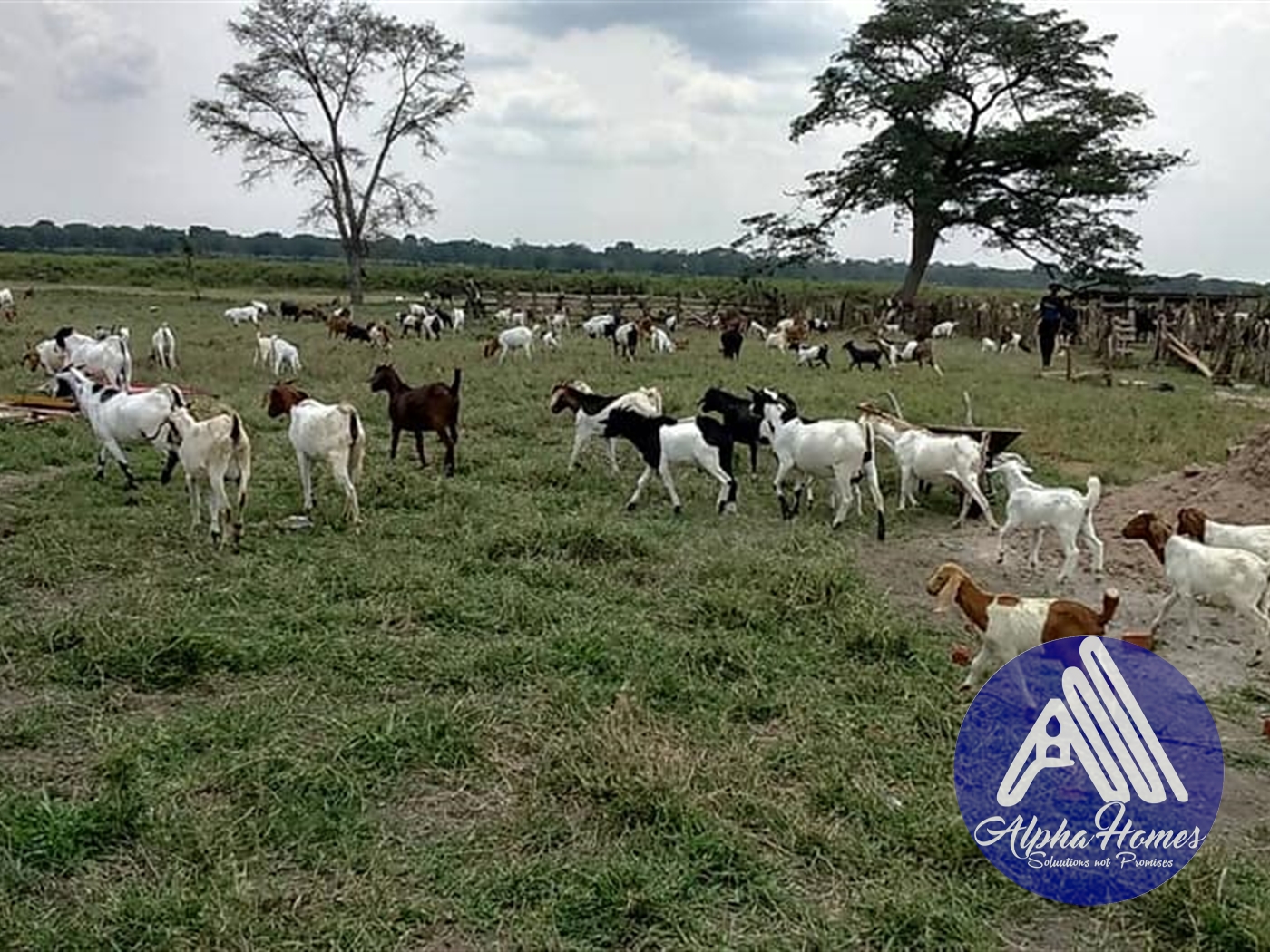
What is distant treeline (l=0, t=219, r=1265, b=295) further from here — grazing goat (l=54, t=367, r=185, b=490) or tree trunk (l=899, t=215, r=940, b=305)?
grazing goat (l=54, t=367, r=185, b=490)

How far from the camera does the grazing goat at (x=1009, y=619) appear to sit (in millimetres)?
5184

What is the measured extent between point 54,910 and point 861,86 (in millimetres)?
37073

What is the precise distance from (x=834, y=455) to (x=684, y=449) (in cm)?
136

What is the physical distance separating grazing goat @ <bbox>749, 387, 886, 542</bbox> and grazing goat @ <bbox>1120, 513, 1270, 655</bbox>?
2.81 meters

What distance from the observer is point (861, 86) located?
36.1m

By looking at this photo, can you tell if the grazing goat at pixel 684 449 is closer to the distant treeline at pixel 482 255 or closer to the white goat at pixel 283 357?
the white goat at pixel 283 357

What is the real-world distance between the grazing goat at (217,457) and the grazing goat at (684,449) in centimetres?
337

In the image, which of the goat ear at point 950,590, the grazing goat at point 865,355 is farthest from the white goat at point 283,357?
the goat ear at point 950,590

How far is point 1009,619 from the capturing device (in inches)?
208

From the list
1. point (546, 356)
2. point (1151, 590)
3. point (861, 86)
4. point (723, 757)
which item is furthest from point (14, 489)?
point (861, 86)

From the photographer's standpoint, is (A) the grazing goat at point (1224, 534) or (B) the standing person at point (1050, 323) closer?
(A) the grazing goat at point (1224, 534)

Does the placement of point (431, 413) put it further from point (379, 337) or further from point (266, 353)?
point (379, 337)

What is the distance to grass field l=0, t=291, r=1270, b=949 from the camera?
3.67m

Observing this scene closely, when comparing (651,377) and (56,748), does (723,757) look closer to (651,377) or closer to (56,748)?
(56,748)
